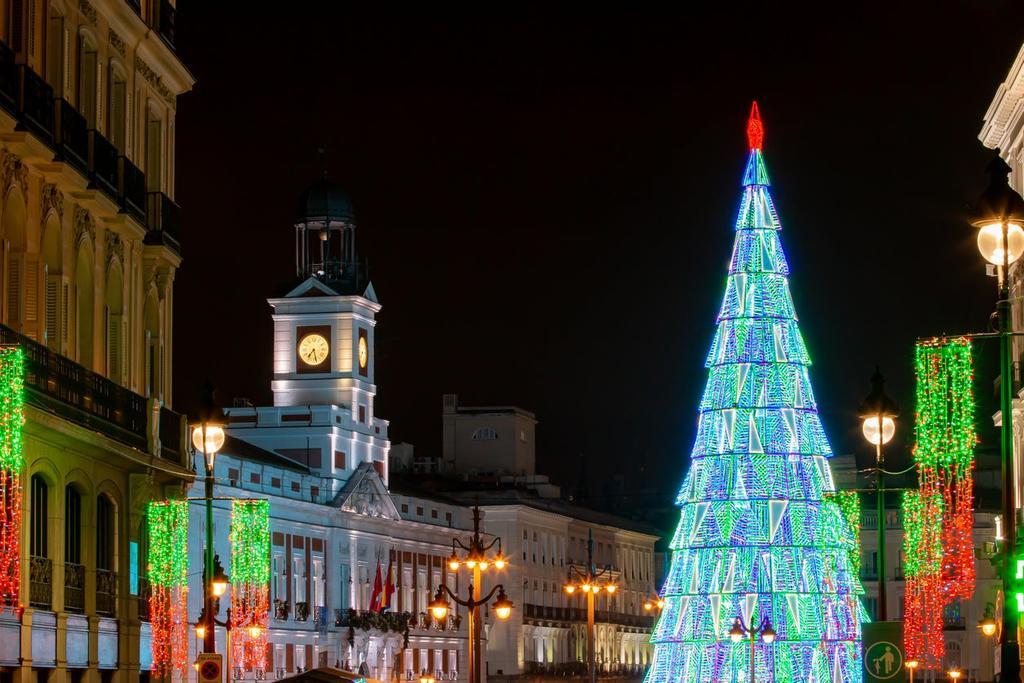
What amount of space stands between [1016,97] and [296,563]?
158ft

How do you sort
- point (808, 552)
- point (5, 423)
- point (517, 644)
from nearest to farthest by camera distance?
1. point (5, 423)
2. point (808, 552)
3. point (517, 644)

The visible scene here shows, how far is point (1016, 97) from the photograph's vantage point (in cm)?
6069

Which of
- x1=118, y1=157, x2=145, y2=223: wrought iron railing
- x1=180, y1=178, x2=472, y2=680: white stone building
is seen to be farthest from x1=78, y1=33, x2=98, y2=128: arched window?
x1=180, y1=178, x2=472, y2=680: white stone building

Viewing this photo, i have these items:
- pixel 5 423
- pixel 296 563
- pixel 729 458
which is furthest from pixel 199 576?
pixel 5 423

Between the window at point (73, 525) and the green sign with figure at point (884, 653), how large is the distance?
43.5 feet

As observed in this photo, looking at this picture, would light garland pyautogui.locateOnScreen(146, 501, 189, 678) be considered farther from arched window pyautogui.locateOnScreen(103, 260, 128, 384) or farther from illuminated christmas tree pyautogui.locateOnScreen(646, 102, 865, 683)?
illuminated christmas tree pyautogui.locateOnScreen(646, 102, 865, 683)

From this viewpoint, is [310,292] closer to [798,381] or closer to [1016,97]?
[798,381]

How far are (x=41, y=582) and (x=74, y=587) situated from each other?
7.04 ft

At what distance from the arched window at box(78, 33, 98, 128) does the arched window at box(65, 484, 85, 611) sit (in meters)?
6.08

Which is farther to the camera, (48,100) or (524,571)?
(524,571)

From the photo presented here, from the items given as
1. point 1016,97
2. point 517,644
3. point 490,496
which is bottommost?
point 517,644

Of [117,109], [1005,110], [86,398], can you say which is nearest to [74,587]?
[86,398]

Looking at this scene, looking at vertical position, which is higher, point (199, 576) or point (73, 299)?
point (73, 299)

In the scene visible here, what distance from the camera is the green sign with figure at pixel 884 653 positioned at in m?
30.3
